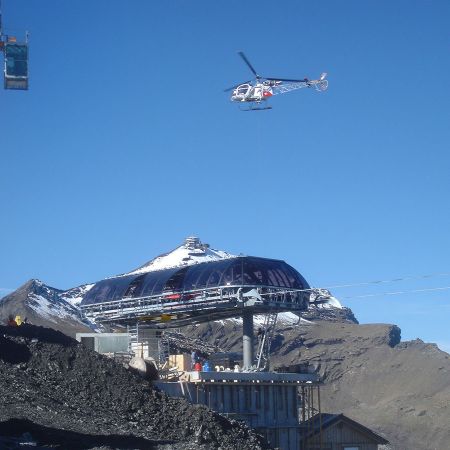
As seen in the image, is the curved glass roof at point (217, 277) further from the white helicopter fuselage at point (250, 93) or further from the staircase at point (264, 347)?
the white helicopter fuselage at point (250, 93)

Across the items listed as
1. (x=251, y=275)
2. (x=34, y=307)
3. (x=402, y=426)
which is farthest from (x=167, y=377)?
(x=34, y=307)

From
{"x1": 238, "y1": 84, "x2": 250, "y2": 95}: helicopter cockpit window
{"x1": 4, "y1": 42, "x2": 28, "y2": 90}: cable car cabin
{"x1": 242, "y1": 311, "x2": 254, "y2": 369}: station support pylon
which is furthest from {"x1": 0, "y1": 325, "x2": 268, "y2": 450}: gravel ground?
{"x1": 238, "y1": 84, "x2": 250, "y2": 95}: helicopter cockpit window

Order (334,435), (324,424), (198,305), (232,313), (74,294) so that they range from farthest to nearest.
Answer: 1. (74,294)
2. (232,313)
3. (198,305)
4. (334,435)
5. (324,424)

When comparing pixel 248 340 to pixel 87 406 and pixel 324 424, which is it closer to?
pixel 324 424

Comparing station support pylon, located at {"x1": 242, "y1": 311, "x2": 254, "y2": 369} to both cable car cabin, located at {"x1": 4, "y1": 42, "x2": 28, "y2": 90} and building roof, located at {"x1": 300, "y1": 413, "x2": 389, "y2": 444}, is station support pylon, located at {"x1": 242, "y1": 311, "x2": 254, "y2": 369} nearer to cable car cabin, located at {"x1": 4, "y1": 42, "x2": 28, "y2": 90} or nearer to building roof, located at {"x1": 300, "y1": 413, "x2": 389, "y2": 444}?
building roof, located at {"x1": 300, "y1": 413, "x2": 389, "y2": 444}

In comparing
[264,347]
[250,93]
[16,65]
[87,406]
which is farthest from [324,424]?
[16,65]
